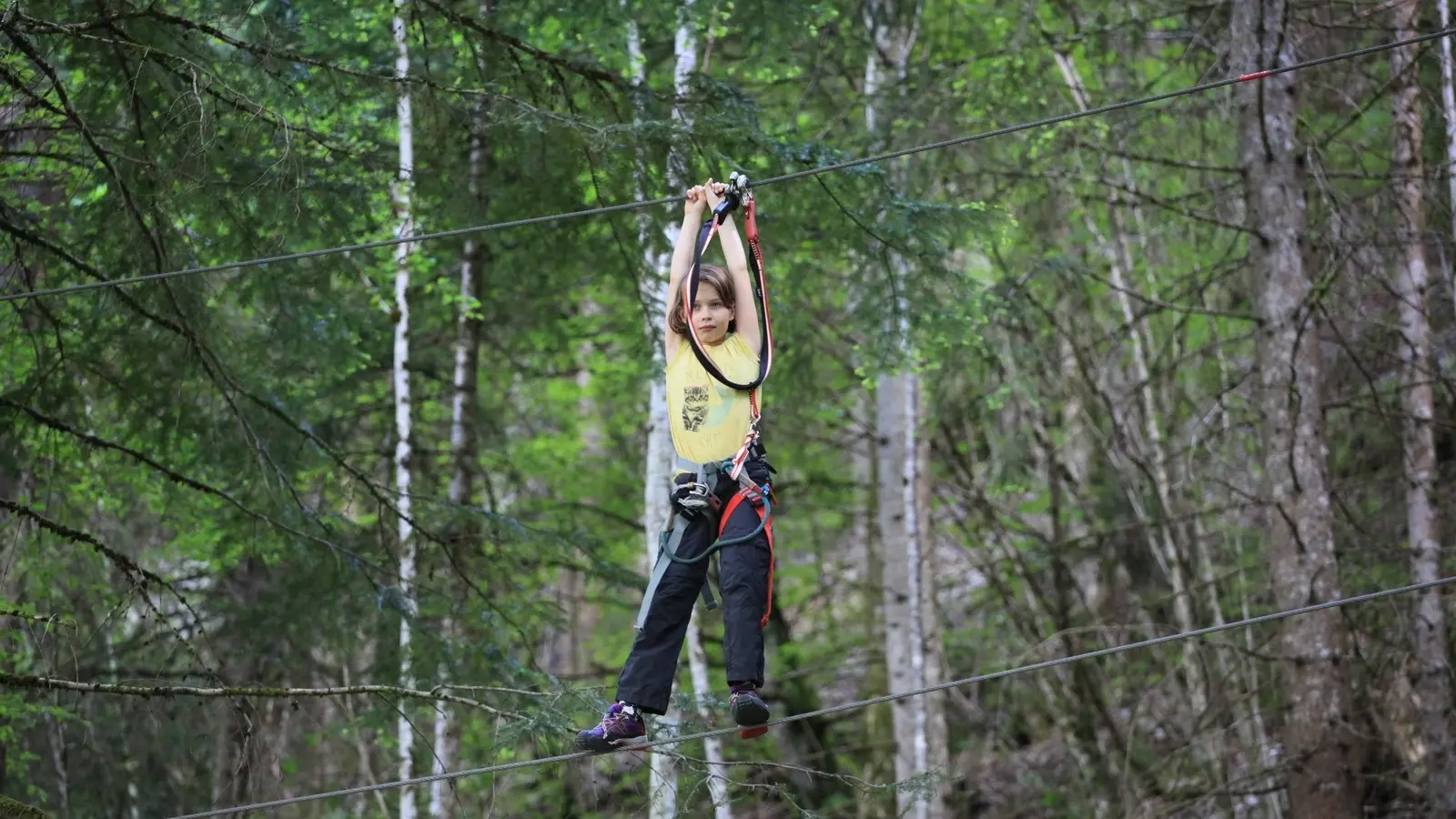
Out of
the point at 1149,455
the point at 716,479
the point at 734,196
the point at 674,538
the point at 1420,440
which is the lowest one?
the point at 674,538

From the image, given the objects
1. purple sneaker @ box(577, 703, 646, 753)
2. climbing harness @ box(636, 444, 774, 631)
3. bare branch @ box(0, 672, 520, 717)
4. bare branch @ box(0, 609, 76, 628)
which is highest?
climbing harness @ box(636, 444, 774, 631)

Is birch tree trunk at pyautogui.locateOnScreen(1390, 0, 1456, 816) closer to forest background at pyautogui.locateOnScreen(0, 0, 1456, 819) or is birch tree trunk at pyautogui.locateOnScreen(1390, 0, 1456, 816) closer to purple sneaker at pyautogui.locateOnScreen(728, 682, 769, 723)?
forest background at pyautogui.locateOnScreen(0, 0, 1456, 819)

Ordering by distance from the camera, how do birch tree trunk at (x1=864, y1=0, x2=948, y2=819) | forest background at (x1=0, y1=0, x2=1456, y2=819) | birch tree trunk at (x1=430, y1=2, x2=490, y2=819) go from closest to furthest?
forest background at (x1=0, y1=0, x2=1456, y2=819) < birch tree trunk at (x1=430, y1=2, x2=490, y2=819) < birch tree trunk at (x1=864, y1=0, x2=948, y2=819)

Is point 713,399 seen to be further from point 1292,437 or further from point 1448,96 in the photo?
point 1448,96

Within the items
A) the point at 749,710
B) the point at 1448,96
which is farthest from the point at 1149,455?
the point at 749,710

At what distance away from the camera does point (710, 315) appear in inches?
175

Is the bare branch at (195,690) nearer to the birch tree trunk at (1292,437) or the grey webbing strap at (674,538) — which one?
the grey webbing strap at (674,538)

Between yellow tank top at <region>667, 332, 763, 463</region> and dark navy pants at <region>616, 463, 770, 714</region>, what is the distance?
0.44 feet

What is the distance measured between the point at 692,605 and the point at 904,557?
17.7ft

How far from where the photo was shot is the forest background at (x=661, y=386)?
252 inches

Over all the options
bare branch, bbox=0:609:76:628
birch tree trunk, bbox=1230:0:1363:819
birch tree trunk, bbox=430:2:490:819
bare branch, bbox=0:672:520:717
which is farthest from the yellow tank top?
birch tree trunk, bbox=430:2:490:819

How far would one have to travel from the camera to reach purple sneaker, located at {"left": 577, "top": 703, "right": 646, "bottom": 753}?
4.41 meters

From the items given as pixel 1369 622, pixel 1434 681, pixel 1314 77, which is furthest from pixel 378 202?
pixel 1369 622

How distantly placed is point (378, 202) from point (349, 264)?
21.0 inches
